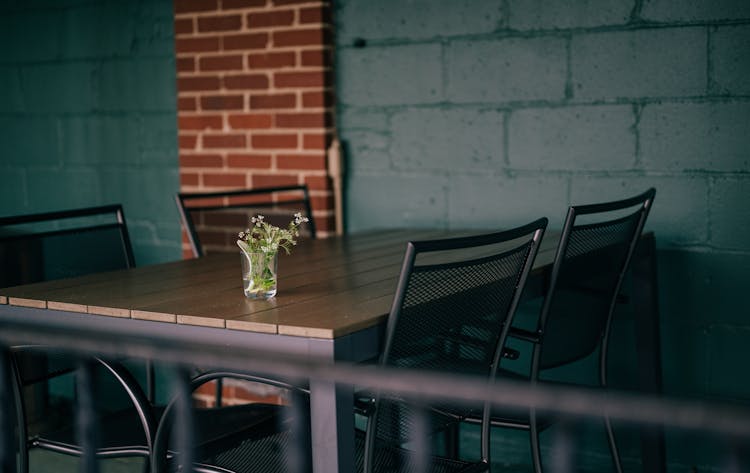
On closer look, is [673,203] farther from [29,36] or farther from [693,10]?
[29,36]

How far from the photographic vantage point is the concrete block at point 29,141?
4.42m

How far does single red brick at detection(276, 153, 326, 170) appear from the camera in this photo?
11.7ft

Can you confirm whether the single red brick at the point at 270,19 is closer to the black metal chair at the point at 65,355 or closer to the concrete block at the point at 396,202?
the concrete block at the point at 396,202

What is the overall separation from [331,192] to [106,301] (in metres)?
1.60

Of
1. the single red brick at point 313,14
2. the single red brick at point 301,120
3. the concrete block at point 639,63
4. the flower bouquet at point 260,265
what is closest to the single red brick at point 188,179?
the single red brick at point 301,120

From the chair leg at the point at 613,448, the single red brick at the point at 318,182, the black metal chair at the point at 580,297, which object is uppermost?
the single red brick at the point at 318,182

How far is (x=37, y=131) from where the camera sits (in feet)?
14.6

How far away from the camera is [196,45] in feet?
12.5

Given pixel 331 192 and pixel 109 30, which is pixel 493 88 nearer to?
pixel 331 192

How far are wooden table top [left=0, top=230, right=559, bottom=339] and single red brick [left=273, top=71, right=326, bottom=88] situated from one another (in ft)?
2.98

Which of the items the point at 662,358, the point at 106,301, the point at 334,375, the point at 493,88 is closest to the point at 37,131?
the point at 493,88

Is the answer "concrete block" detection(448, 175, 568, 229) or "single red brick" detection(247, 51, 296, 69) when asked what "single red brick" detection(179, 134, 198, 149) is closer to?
"single red brick" detection(247, 51, 296, 69)

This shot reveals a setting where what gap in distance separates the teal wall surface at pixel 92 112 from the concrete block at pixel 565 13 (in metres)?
1.54

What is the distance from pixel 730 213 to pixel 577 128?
553 mm
